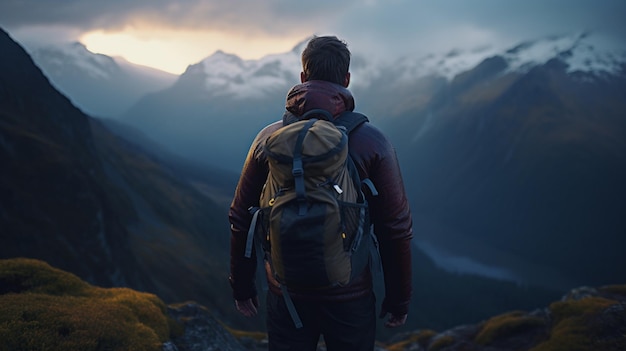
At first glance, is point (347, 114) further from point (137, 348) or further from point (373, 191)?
point (137, 348)

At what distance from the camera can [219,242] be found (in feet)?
451

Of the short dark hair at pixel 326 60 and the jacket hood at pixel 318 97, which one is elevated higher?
the short dark hair at pixel 326 60

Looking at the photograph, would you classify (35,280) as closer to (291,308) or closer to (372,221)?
(291,308)

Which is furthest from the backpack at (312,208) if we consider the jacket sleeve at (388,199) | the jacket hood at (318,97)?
the jacket hood at (318,97)

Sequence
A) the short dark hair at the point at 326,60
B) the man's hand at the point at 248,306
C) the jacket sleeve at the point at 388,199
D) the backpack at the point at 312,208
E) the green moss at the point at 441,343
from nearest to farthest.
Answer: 1. the backpack at the point at 312,208
2. the jacket sleeve at the point at 388,199
3. the short dark hair at the point at 326,60
4. the man's hand at the point at 248,306
5. the green moss at the point at 441,343

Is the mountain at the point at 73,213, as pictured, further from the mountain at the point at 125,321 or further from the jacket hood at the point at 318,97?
the jacket hood at the point at 318,97

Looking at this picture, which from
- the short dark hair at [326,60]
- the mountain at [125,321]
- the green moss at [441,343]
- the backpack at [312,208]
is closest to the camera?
the backpack at [312,208]

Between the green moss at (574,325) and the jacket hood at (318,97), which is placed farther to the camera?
the green moss at (574,325)

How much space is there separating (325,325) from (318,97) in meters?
2.89

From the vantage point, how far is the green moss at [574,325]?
37.1 feet

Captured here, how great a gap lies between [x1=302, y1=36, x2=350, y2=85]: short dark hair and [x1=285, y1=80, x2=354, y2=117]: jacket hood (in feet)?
0.46

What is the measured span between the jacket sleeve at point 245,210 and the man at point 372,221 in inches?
0.5

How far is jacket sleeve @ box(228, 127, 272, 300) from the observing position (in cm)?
558

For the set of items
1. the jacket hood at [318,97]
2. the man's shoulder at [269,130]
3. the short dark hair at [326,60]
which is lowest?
the man's shoulder at [269,130]
